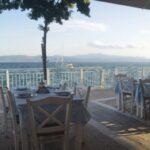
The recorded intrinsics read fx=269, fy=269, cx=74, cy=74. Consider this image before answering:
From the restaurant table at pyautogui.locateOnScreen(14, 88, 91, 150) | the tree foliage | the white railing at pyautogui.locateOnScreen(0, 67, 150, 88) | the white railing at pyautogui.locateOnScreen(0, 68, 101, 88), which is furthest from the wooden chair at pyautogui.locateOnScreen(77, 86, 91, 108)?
the white railing at pyautogui.locateOnScreen(0, 68, 101, 88)

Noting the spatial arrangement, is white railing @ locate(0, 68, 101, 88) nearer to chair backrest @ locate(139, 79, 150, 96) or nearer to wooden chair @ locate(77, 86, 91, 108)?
chair backrest @ locate(139, 79, 150, 96)

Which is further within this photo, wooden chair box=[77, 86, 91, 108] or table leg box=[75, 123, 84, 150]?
wooden chair box=[77, 86, 91, 108]

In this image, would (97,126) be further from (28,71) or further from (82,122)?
(28,71)

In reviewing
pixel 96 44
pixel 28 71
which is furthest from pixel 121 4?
pixel 96 44

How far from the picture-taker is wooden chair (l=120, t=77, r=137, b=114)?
559 centimetres

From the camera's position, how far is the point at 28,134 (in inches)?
128

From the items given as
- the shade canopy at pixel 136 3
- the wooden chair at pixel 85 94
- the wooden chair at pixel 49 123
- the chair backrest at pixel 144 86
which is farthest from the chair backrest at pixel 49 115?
the shade canopy at pixel 136 3

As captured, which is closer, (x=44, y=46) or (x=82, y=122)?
(x=82, y=122)

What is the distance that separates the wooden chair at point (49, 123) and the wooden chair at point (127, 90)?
2.67 meters

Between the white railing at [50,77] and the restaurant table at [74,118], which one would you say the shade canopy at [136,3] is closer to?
the white railing at [50,77]

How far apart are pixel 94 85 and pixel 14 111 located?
649cm

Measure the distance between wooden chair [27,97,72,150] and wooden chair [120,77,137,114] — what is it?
2666mm

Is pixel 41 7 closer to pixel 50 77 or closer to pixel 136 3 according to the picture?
pixel 136 3

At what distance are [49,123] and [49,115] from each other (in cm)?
36
